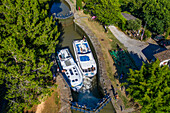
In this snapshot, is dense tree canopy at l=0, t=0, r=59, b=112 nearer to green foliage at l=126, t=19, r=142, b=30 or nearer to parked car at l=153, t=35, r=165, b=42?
green foliage at l=126, t=19, r=142, b=30

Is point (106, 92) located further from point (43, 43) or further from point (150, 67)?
point (43, 43)

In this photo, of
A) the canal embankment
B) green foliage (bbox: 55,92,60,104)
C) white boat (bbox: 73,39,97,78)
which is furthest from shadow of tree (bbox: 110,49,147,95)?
green foliage (bbox: 55,92,60,104)

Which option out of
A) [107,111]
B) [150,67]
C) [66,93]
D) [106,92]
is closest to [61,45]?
[66,93]

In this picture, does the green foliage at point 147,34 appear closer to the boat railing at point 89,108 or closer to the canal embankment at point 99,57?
the canal embankment at point 99,57

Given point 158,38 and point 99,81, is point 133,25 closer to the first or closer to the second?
point 158,38

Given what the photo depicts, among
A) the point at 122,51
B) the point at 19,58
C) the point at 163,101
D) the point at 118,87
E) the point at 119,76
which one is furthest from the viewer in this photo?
the point at 122,51

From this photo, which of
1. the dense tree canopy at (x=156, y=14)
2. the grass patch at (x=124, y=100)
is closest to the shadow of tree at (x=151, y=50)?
the dense tree canopy at (x=156, y=14)

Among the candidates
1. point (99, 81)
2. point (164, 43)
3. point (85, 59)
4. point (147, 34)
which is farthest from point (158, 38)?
point (99, 81)
